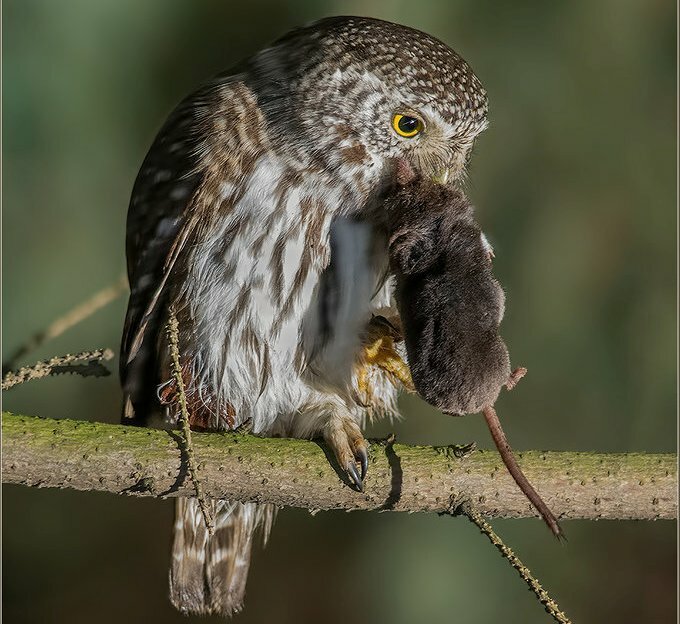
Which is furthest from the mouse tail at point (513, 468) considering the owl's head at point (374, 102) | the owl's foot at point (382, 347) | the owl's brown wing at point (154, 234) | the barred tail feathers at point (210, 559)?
the barred tail feathers at point (210, 559)

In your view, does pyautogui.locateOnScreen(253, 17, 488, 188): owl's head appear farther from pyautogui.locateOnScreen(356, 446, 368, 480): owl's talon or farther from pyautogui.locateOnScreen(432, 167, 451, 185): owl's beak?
pyautogui.locateOnScreen(356, 446, 368, 480): owl's talon

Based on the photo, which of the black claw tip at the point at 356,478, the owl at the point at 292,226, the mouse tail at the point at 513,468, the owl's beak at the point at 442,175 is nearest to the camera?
the mouse tail at the point at 513,468

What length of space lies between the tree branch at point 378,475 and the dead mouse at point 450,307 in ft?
0.44

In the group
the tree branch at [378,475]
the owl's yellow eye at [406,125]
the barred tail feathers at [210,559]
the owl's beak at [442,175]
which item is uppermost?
the owl's yellow eye at [406,125]

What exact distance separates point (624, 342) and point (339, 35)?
196 centimetres

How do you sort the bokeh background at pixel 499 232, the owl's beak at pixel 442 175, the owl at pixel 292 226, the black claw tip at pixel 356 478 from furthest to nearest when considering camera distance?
the bokeh background at pixel 499 232
the owl's beak at pixel 442 175
the owl at pixel 292 226
the black claw tip at pixel 356 478

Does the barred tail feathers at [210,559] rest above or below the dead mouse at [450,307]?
below

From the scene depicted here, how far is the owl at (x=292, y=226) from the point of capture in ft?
7.84

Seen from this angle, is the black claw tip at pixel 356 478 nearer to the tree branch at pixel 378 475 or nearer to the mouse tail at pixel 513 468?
the tree branch at pixel 378 475

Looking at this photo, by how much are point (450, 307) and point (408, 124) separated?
56 centimetres

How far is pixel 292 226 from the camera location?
239 cm

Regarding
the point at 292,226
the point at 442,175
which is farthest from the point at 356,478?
the point at 442,175

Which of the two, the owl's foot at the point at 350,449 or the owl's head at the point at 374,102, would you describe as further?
the owl's head at the point at 374,102

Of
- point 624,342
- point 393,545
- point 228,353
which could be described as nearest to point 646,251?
point 624,342
